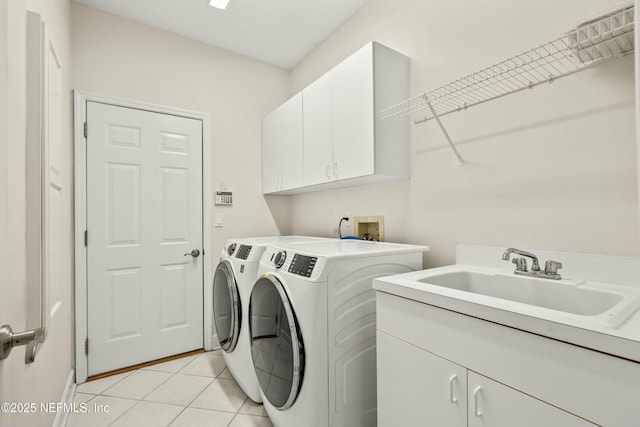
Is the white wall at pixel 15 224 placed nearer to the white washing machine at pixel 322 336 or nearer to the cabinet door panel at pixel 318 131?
the white washing machine at pixel 322 336

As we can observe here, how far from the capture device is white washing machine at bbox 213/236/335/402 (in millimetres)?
1881

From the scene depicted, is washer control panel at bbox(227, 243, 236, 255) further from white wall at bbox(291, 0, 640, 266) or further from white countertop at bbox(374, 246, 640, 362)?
white countertop at bbox(374, 246, 640, 362)

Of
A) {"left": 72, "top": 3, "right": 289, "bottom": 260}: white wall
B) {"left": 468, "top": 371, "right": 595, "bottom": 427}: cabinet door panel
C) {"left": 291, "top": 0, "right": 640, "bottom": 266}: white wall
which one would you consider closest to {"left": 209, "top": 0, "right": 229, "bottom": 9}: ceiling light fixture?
{"left": 72, "top": 3, "right": 289, "bottom": 260}: white wall

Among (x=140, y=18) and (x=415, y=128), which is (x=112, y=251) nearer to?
(x=140, y=18)

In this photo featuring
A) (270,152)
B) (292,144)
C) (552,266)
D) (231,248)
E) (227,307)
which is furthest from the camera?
(270,152)

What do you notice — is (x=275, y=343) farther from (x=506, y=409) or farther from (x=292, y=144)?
(x=292, y=144)

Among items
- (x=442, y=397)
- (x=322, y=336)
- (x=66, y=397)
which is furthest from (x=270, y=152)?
(x=442, y=397)

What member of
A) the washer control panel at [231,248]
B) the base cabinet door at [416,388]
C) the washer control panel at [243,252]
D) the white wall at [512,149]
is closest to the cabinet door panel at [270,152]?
the washer control panel at [231,248]

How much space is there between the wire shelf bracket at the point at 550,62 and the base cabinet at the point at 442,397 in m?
1.05

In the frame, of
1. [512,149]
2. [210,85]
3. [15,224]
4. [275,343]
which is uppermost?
[210,85]

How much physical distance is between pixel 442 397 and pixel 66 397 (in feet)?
7.23

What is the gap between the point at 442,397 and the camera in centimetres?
100

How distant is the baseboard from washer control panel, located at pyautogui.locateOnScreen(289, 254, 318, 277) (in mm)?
1486

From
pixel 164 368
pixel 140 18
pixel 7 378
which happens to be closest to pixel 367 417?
pixel 7 378
